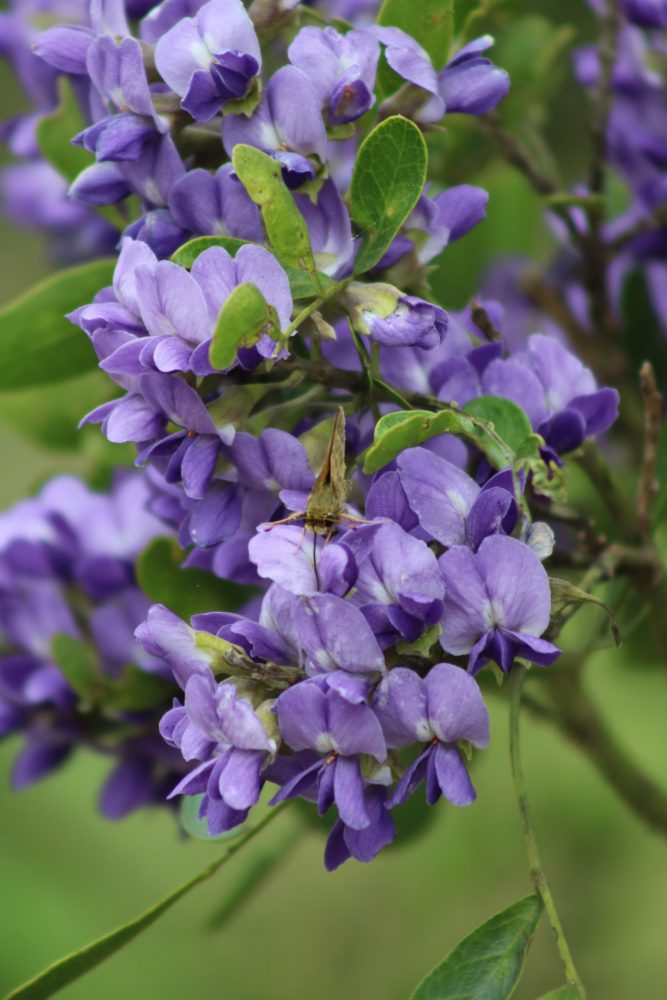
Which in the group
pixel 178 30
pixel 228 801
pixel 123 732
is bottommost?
pixel 123 732

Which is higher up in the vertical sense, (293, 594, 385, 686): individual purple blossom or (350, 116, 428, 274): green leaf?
(350, 116, 428, 274): green leaf

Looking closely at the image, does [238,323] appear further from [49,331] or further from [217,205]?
[49,331]

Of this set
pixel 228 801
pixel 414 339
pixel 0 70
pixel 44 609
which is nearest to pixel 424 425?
pixel 414 339

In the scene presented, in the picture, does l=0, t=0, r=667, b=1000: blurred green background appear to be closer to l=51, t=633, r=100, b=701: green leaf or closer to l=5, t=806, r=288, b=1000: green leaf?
l=51, t=633, r=100, b=701: green leaf

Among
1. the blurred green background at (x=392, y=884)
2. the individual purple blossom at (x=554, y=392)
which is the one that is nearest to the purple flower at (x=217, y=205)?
the individual purple blossom at (x=554, y=392)

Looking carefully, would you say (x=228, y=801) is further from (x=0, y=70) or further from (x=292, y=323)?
(x=0, y=70)

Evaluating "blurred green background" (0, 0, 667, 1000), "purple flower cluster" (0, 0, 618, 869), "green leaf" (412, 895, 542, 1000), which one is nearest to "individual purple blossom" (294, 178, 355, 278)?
"purple flower cluster" (0, 0, 618, 869)
